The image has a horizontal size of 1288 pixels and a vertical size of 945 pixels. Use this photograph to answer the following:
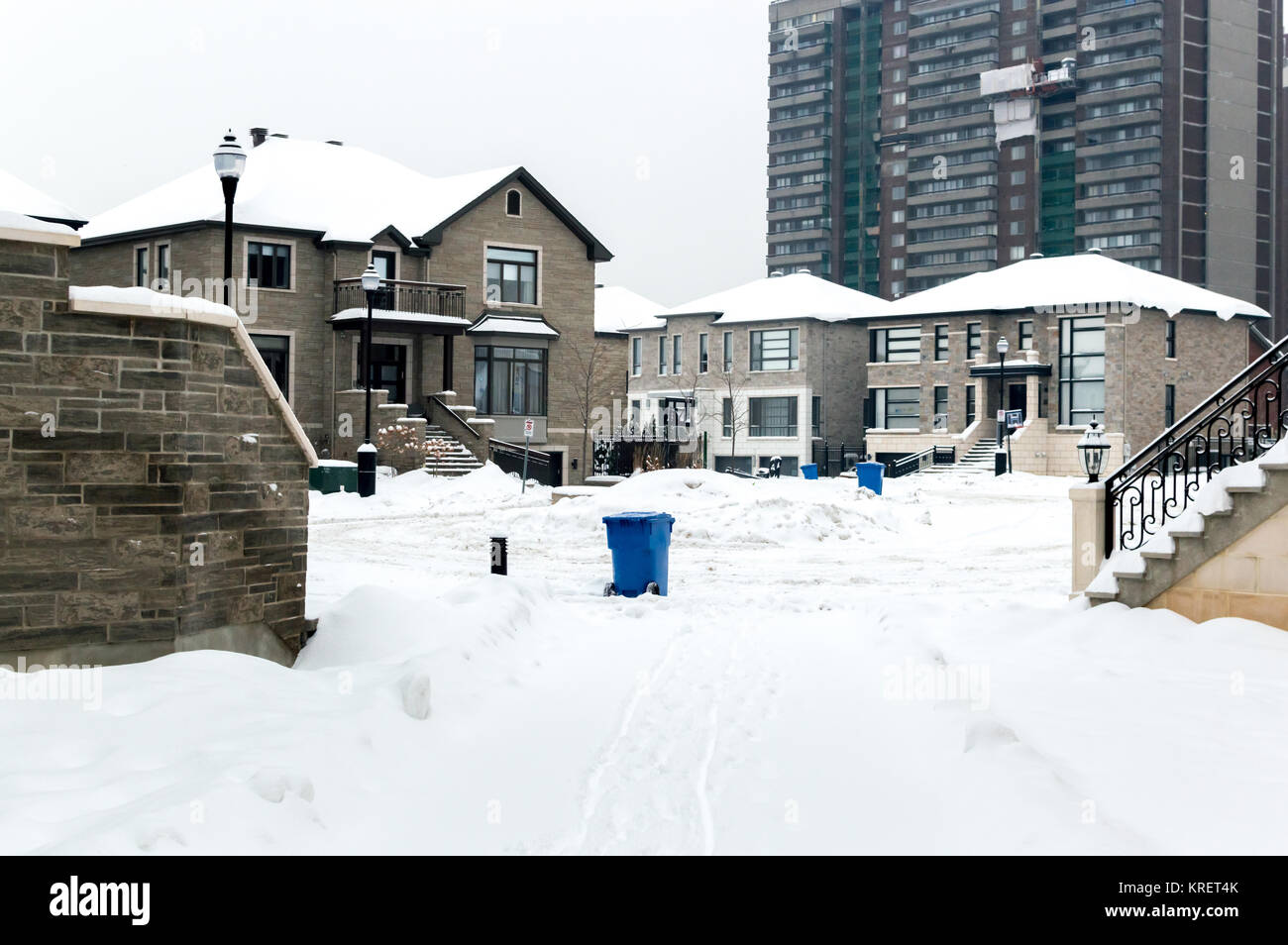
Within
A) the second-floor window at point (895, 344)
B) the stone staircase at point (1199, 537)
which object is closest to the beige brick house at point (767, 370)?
the second-floor window at point (895, 344)

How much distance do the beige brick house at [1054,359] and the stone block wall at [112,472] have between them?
43.9 meters

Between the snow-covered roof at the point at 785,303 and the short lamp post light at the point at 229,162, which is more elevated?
the snow-covered roof at the point at 785,303

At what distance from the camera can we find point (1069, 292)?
169 feet

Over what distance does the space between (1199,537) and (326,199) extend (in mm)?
35810

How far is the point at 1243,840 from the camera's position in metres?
5.58

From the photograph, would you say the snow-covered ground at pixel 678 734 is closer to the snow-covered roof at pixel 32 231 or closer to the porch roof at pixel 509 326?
the snow-covered roof at pixel 32 231

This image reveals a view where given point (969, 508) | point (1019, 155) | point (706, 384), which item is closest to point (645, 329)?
point (706, 384)

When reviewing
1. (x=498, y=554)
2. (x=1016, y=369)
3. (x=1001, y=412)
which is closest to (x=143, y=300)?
(x=498, y=554)

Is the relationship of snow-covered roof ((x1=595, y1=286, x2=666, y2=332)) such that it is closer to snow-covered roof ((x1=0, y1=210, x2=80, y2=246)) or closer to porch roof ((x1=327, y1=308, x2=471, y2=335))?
porch roof ((x1=327, y1=308, x2=471, y2=335))

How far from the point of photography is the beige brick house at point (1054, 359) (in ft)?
163

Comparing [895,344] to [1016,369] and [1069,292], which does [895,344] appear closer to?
[1016,369]

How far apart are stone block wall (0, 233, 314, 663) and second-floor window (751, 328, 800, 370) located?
2020 inches
